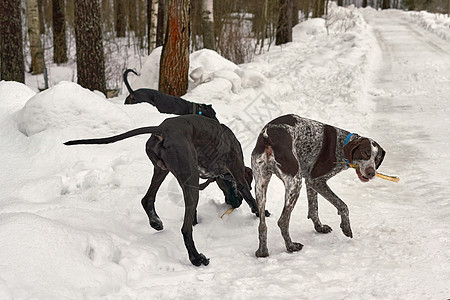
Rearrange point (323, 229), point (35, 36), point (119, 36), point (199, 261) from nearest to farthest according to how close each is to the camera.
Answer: point (199, 261) → point (323, 229) → point (35, 36) → point (119, 36)

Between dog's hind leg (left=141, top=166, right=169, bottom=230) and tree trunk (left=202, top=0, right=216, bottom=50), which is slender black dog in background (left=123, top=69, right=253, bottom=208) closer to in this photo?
dog's hind leg (left=141, top=166, right=169, bottom=230)

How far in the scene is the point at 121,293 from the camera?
2.99 meters

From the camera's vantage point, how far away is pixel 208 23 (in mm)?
11844

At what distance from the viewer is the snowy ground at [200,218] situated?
3031 millimetres

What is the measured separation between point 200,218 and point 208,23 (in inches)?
334

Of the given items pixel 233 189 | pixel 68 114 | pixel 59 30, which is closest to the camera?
pixel 233 189

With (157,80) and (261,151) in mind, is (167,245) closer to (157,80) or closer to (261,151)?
(261,151)

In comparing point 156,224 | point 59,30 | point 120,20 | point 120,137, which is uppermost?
point 120,20

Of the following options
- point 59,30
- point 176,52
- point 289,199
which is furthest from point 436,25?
point 289,199

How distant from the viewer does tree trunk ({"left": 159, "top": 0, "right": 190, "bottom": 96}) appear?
861cm

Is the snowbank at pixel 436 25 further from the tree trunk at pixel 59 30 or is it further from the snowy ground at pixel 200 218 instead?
the tree trunk at pixel 59 30

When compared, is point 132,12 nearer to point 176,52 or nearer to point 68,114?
point 176,52

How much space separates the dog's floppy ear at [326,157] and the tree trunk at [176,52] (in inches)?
214

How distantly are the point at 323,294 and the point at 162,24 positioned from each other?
15.5 meters
